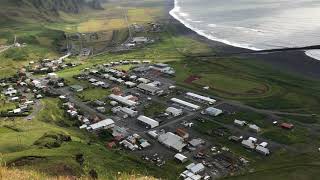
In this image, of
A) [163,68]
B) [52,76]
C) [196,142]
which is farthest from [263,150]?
[52,76]

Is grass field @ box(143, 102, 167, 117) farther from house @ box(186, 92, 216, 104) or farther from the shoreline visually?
the shoreline

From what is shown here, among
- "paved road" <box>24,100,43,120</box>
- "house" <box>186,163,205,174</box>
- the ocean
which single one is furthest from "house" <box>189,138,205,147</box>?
the ocean

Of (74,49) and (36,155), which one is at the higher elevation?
(36,155)

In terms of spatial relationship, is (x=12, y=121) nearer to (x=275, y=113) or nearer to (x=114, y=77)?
(x=114, y=77)

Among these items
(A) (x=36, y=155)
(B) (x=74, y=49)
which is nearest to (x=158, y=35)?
(B) (x=74, y=49)

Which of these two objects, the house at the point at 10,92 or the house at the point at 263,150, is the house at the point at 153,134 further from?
the house at the point at 10,92

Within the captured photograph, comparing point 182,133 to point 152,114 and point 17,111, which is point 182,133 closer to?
point 152,114
